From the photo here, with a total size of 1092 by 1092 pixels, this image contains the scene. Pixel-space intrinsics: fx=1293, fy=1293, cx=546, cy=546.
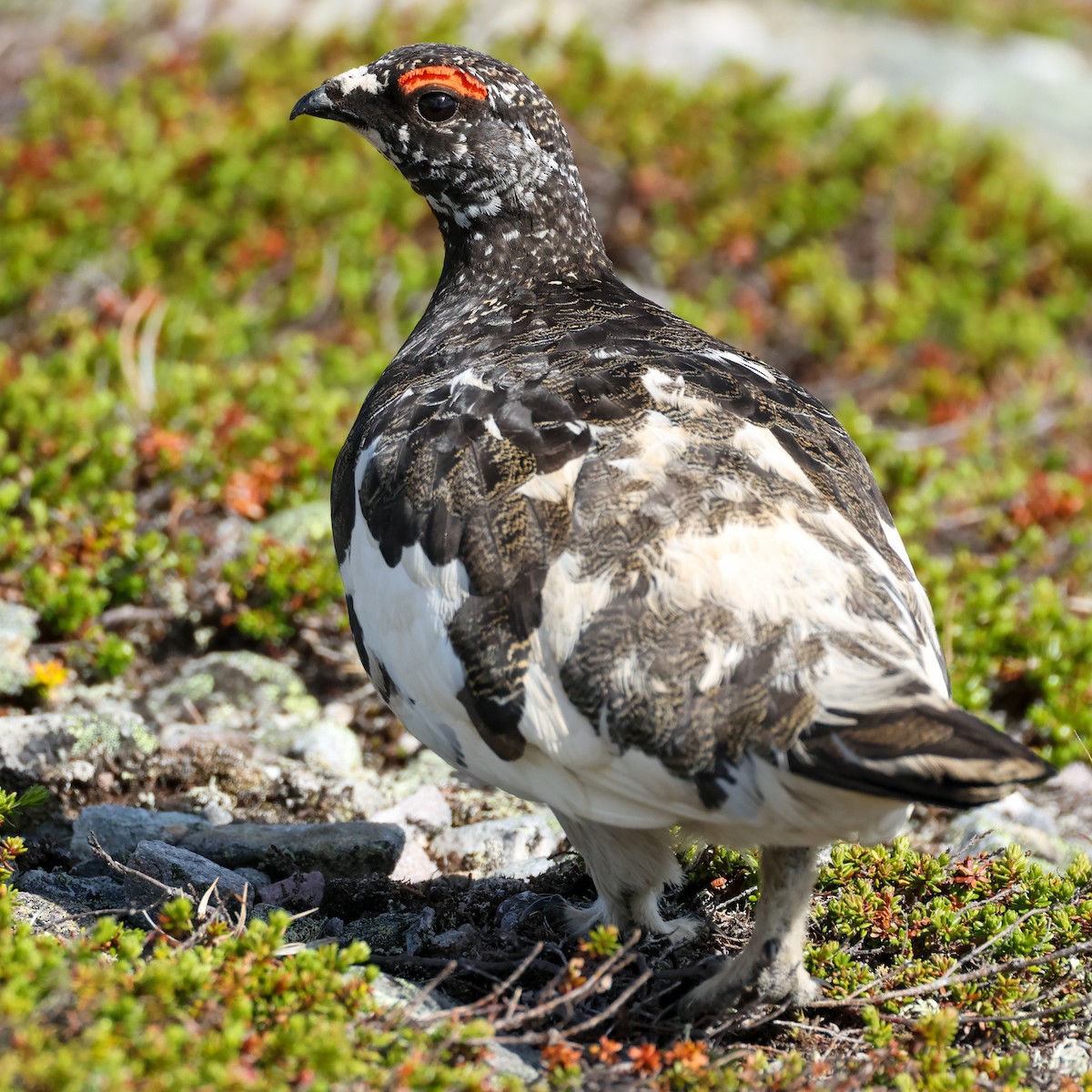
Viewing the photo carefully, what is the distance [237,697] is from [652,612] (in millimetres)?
2771

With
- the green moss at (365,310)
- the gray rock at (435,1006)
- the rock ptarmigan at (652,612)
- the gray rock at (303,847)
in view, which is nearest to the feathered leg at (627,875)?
the rock ptarmigan at (652,612)

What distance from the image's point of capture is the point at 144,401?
→ 6621 mm

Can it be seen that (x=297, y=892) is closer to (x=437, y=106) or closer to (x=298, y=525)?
(x=298, y=525)

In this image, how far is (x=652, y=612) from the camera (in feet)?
10.2

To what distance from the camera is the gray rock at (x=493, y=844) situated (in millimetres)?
4473

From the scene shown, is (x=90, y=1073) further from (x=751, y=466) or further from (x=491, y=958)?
(x=751, y=466)

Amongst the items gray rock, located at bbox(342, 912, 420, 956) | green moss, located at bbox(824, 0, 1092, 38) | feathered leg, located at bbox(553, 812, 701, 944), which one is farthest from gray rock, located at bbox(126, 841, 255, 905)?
green moss, located at bbox(824, 0, 1092, 38)

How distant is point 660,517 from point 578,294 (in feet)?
5.09

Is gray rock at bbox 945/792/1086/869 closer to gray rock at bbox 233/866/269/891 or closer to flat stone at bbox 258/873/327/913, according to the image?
flat stone at bbox 258/873/327/913

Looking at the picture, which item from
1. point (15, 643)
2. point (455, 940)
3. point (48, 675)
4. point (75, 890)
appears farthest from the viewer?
point (15, 643)

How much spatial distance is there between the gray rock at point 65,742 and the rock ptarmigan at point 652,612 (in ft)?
4.47

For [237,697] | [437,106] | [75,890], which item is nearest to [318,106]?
[437,106]

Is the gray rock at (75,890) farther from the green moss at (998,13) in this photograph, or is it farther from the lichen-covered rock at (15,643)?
the green moss at (998,13)

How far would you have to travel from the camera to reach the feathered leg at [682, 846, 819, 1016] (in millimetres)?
3361
